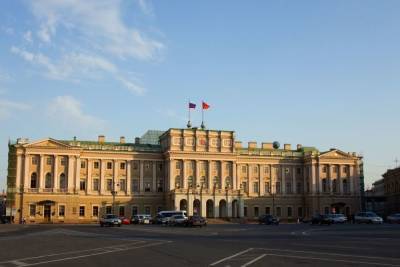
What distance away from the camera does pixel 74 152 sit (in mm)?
109438

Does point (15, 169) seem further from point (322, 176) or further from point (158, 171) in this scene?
point (322, 176)

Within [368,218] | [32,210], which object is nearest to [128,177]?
[32,210]

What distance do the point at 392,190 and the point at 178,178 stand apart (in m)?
62.9

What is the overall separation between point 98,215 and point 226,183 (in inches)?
1123

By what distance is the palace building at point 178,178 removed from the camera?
10750 centimetres

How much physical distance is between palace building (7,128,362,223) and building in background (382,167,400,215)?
623 inches

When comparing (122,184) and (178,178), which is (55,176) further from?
(178,178)

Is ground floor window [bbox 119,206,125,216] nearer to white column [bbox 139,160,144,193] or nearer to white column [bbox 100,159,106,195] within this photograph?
white column [bbox 100,159,106,195]

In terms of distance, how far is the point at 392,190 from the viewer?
14238cm

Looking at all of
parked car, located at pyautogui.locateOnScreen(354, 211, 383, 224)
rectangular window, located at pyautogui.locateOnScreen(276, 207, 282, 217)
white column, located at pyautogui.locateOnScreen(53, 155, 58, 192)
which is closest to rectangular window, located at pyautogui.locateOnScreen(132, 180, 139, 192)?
white column, located at pyautogui.locateOnScreen(53, 155, 58, 192)

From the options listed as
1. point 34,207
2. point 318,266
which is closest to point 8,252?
point 318,266

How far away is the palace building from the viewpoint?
108 m

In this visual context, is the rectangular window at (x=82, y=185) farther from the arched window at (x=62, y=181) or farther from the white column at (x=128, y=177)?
the white column at (x=128, y=177)

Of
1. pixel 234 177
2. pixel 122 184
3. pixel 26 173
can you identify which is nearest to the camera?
pixel 26 173
